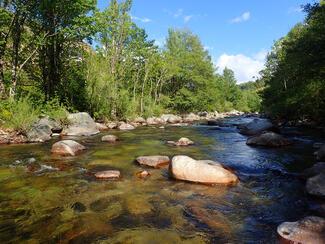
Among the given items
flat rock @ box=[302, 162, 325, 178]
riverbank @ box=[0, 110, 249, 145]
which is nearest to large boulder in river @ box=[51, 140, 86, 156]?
riverbank @ box=[0, 110, 249, 145]

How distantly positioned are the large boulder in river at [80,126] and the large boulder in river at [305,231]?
632 inches

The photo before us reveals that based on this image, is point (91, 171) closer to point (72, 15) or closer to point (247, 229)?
point (247, 229)

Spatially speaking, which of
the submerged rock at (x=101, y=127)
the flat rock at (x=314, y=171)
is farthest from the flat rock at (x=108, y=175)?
the submerged rock at (x=101, y=127)

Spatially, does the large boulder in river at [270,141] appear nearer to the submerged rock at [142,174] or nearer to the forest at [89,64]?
the forest at [89,64]

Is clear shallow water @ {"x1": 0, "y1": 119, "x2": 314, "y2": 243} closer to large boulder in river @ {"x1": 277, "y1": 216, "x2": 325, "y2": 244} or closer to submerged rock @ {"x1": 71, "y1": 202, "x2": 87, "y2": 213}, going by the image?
submerged rock @ {"x1": 71, "y1": 202, "x2": 87, "y2": 213}

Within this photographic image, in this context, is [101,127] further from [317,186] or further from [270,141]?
[317,186]

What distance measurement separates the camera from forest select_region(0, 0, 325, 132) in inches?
749

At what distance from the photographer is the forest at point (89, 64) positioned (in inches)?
749

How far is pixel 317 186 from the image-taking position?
305 inches

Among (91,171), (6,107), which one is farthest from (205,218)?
(6,107)

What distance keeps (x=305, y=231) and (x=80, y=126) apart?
17348 mm

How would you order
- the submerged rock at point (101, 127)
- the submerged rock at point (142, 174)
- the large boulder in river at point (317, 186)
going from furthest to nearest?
the submerged rock at point (101, 127) → the submerged rock at point (142, 174) → the large boulder in river at point (317, 186)

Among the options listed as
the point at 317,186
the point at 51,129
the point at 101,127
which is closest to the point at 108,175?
the point at 317,186

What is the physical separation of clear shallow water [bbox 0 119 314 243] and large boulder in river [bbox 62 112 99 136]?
27.3 feet
